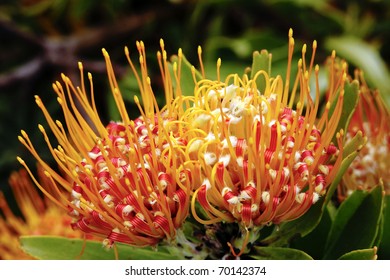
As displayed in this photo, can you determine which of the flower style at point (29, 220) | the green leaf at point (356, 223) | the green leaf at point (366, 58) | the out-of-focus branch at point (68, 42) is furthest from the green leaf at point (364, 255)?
the out-of-focus branch at point (68, 42)

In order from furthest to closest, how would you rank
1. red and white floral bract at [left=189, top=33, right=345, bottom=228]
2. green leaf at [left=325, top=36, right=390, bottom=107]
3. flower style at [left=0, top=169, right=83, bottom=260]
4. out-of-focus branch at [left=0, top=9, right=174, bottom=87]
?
out-of-focus branch at [left=0, top=9, right=174, bottom=87], green leaf at [left=325, top=36, right=390, bottom=107], flower style at [left=0, top=169, right=83, bottom=260], red and white floral bract at [left=189, top=33, right=345, bottom=228]

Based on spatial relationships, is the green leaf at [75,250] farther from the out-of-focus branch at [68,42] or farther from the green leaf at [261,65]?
the out-of-focus branch at [68,42]

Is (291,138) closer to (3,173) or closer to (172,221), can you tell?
(172,221)

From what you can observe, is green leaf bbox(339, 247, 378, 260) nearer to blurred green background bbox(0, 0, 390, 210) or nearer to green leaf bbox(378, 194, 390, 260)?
green leaf bbox(378, 194, 390, 260)

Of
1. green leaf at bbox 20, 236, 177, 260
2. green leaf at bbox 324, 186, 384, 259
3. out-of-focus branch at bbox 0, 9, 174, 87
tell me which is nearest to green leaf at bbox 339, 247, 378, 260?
green leaf at bbox 324, 186, 384, 259

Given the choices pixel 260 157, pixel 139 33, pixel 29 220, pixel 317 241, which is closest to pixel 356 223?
pixel 317 241
